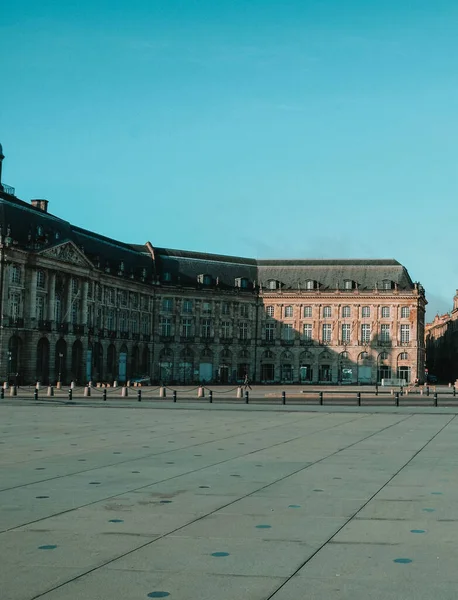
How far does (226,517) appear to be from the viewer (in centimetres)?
1334

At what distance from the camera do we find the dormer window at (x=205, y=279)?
420 feet

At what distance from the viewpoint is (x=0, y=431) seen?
92.4 ft

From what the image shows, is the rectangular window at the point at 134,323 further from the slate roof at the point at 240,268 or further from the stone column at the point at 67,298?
the stone column at the point at 67,298

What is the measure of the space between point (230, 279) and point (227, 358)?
12.3 metres

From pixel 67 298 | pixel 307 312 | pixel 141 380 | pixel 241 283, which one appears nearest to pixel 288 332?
pixel 307 312

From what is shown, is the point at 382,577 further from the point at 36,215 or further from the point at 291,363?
the point at 291,363

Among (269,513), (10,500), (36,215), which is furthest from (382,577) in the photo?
(36,215)

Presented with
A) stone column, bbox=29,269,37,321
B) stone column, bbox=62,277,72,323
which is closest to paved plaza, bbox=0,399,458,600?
stone column, bbox=29,269,37,321

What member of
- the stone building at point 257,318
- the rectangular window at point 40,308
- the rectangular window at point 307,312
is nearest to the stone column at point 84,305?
the rectangular window at point 40,308

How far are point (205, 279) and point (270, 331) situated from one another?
13.5m

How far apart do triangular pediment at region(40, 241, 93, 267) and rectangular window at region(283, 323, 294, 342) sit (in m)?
40.3

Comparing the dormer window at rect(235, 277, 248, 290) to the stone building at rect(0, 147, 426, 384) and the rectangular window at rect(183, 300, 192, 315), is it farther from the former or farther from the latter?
the rectangular window at rect(183, 300, 192, 315)

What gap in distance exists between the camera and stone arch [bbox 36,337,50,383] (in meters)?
93.8

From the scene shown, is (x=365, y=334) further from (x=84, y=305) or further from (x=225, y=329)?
(x=84, y=305)
